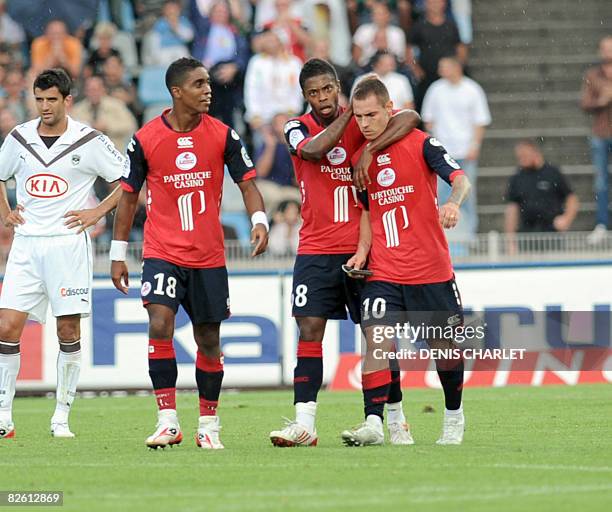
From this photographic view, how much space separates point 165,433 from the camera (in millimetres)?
9469

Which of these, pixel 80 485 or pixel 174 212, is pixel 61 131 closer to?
pixel 174 212

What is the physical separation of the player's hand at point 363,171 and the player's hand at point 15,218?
2.93 meters

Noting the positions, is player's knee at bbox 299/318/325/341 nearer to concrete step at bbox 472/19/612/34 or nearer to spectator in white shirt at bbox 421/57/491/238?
spectator in white shirt at bbox 421/57/491/238

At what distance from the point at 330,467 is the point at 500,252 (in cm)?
872

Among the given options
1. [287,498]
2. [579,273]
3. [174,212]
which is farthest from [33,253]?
[579,273]

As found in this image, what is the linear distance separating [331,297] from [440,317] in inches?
32.7

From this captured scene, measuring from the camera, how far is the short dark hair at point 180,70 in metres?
9.68

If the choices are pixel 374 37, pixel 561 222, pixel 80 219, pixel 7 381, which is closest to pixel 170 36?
pixel 374 37

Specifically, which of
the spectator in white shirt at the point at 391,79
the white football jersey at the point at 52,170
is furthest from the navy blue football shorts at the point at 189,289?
the spectator in white shirt at the point at 391,79

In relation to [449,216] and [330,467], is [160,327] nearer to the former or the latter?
[330,467]

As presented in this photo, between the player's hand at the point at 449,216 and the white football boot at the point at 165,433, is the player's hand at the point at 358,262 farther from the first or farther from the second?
the white football boot at the point at 165,433

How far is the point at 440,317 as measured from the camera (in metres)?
9.46

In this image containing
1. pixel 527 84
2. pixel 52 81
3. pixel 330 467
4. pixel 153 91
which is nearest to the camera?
Answer: pixel 330 467

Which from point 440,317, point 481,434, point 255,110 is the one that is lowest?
point 481,434
